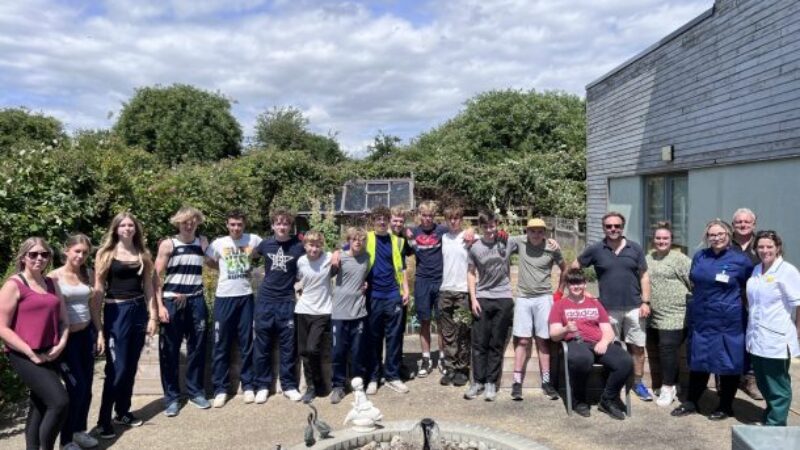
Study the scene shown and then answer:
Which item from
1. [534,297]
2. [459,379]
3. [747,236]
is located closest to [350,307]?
[459,379]

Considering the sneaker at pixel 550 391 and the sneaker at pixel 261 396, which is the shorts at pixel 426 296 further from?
the sneaker at pixel 261 396

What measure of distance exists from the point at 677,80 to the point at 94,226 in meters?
10.0

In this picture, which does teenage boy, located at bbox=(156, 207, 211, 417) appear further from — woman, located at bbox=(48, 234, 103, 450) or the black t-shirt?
the black t-shirt

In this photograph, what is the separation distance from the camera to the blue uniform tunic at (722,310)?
4617 millimetres

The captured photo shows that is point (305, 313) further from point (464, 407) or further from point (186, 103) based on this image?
point (186, 103)

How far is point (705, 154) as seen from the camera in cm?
962

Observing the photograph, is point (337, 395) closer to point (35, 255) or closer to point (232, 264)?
point (232, 264)

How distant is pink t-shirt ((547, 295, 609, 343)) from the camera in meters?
4.95

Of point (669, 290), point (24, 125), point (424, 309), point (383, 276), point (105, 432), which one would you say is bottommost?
point (105, 432)

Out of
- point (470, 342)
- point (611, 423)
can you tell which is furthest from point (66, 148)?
point (611, 423)

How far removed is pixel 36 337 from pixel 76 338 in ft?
1.23

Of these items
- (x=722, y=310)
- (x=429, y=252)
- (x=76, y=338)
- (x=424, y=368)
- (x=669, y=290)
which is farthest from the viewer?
(x=424, y=368)

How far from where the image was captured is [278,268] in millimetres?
5121

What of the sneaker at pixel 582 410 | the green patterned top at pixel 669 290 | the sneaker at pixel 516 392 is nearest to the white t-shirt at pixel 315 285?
the sneaker at pixel 516 392
